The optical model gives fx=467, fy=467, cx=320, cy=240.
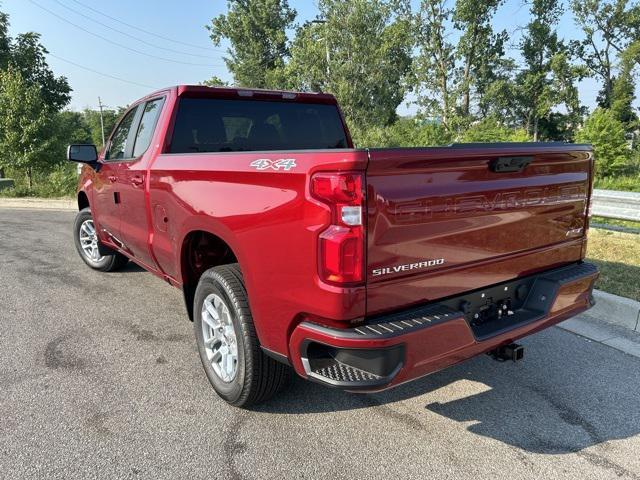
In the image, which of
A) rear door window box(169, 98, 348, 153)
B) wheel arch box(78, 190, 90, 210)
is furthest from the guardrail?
wheel arch box(78, 190, 90, 210)

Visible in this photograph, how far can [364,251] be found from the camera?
2.01 meters

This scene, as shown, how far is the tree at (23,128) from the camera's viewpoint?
15.2m

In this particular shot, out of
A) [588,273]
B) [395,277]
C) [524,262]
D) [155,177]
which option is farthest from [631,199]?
[155,177]

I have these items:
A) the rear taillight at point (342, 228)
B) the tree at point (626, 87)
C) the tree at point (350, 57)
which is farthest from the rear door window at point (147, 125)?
the tree at point (626, 87)

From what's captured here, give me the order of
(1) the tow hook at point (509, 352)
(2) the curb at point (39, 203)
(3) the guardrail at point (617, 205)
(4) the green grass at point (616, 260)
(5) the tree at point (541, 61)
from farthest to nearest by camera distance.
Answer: (5) the tree at point (541, 61) → (2) the curb at point (39, 203) → (3) the guardrail at point (617, 205) → (4) the green grass at point (616, 260) → (1) the tow hook at point (509, 352)

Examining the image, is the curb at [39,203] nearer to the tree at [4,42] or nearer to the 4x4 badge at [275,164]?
the 4x4 badge at [275,164]

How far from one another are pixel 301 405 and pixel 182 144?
2165 mm

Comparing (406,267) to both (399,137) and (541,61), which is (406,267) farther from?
(541,61)

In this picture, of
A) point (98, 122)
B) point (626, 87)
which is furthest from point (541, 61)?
point (98, 122)

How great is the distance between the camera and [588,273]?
9.71ft

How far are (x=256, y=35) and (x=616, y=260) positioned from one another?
131 ft

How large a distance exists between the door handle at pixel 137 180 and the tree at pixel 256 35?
3710 centimetres

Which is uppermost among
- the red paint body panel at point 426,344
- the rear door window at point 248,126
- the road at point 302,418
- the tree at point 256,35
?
the tree at point 256,35

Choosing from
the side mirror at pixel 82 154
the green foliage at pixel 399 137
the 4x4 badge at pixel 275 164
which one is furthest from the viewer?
the green foliage at pixel 399 137
